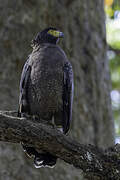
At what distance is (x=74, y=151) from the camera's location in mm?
3908

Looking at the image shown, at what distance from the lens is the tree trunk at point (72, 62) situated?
6352 millimetres

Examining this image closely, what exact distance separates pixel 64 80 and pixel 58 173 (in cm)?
185

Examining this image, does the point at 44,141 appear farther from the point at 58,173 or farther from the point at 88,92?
the point at 88,92

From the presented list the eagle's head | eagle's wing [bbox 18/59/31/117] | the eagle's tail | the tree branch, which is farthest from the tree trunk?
the tree branch

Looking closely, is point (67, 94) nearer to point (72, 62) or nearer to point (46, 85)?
point (46, 85)

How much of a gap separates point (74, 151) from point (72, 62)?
361 cm

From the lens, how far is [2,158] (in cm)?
619

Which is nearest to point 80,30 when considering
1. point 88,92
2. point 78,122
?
point 88,92

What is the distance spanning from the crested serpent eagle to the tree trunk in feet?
4.14

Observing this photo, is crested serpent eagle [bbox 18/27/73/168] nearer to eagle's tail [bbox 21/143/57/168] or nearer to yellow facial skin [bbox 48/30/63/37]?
yellow facial skin [bbox 48/30/63/37]

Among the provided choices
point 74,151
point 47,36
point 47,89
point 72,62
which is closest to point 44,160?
point 74,151

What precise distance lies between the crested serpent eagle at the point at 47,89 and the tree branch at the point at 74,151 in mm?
1292

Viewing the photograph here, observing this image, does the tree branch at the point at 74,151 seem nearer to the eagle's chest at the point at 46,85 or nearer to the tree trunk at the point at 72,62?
the eagle's chest at the point at 46,85

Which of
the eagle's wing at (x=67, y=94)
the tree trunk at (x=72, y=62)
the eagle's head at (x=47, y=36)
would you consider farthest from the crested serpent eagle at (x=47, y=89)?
the tree trunk at (x=72, y=62)
